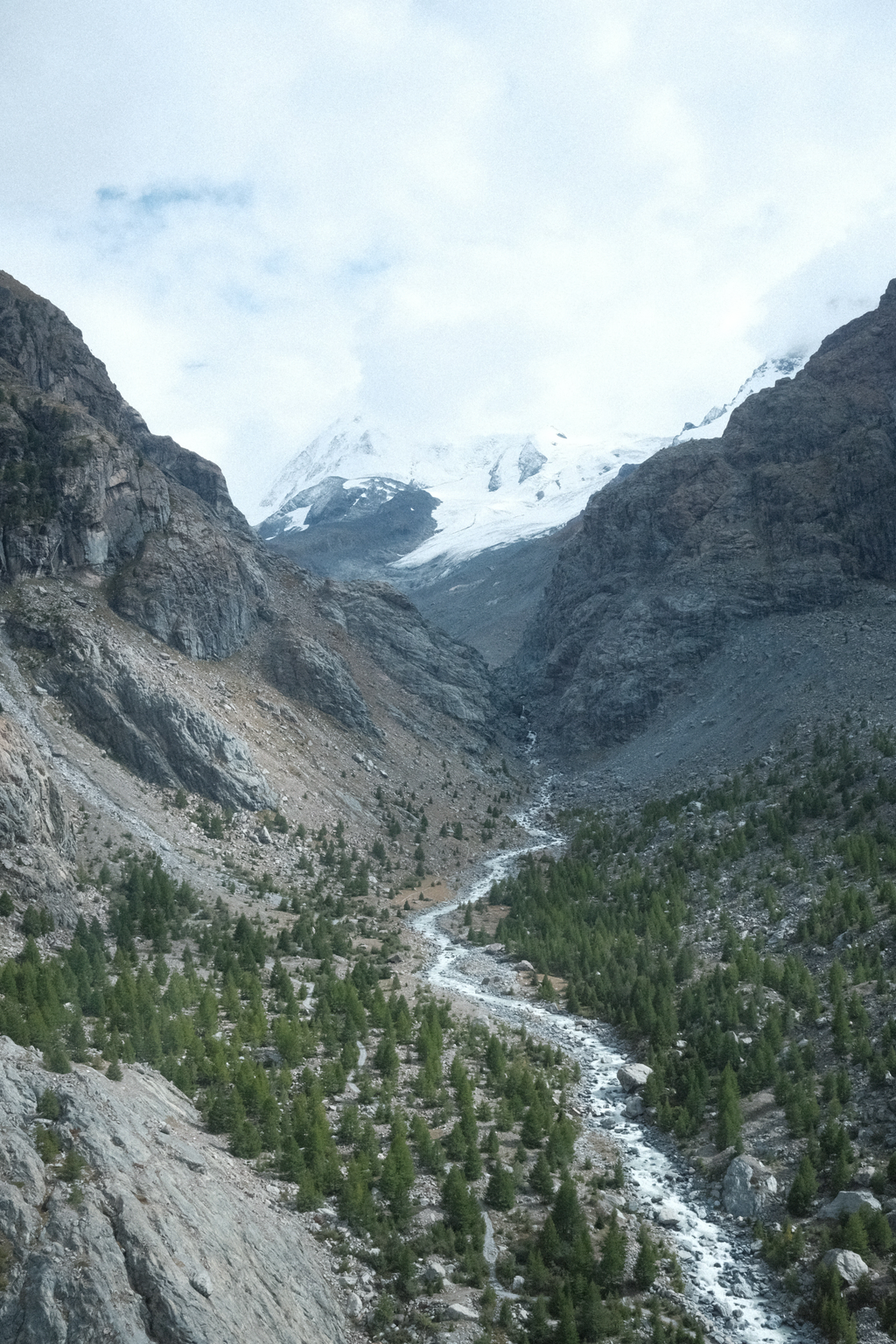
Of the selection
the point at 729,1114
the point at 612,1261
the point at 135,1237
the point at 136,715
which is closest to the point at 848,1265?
the point at 612,1261

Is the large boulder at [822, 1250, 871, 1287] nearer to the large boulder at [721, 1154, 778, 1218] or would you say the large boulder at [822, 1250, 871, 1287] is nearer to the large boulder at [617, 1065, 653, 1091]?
the large boulder at [721, 1154, 778, 1218]

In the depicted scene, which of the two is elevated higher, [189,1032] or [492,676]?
[492,676]

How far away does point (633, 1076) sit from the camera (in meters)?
36.2

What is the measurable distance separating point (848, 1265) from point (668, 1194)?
20.5 feet

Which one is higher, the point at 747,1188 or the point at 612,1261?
the point at 612,1261

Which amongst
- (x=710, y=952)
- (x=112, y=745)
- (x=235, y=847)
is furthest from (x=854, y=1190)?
(x=112, y=745)

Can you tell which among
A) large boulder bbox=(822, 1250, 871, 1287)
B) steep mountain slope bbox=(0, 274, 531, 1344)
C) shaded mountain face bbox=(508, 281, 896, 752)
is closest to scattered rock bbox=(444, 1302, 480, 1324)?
steep mountain slope bbox=(0, 274, 531, 1344)

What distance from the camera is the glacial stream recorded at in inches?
942

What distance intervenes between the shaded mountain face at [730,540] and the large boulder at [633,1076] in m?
67.0

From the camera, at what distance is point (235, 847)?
62.2m

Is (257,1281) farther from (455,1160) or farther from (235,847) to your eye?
(235,847)

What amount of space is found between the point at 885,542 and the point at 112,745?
267 ft

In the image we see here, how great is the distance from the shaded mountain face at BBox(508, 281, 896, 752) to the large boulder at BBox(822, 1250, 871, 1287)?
3103 inches

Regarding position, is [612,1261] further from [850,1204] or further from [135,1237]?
[135,1237]
